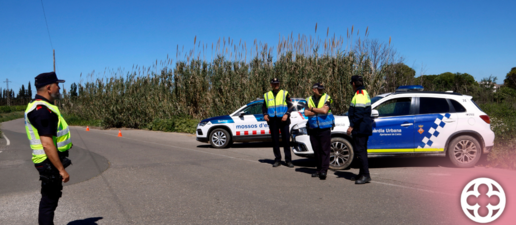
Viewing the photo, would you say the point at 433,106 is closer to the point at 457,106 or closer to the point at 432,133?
the point at 457,106

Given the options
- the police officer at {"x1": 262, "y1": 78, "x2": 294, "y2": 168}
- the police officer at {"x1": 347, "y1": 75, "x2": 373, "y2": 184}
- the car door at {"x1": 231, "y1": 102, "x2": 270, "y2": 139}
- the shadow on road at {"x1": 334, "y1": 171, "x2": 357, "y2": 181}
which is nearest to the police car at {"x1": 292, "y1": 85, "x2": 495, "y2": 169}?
the shadow on road at {"x1": 334, "y1": 171, "x2": 357, "y2": 181}

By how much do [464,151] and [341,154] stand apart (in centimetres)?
250

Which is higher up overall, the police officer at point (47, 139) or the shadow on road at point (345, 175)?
the police officer at point (47, 139)

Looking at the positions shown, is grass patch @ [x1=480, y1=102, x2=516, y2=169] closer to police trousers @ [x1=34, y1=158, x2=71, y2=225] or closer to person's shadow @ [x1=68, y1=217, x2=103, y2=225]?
person's shadow @ [x1=68, y1=217, x2=103, y2=225]

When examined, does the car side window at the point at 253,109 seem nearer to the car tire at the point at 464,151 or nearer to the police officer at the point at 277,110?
the police officer at the point at 277,110

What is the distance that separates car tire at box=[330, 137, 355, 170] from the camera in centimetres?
803

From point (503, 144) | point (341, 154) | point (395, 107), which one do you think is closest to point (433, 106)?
point (395, 107)

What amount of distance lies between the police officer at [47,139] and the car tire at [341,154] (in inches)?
219

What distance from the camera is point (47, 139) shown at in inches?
135

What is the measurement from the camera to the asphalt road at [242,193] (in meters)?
4.89

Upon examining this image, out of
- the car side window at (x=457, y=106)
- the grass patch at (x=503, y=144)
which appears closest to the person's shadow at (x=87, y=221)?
the car side window at (x=457, y=106)

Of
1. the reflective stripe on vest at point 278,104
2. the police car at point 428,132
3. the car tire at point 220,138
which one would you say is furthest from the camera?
the car tire at point 220,138

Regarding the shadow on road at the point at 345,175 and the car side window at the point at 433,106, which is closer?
the shadow on road at the point at 345,175

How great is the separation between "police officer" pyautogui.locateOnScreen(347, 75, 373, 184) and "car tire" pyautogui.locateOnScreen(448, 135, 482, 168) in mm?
2445
